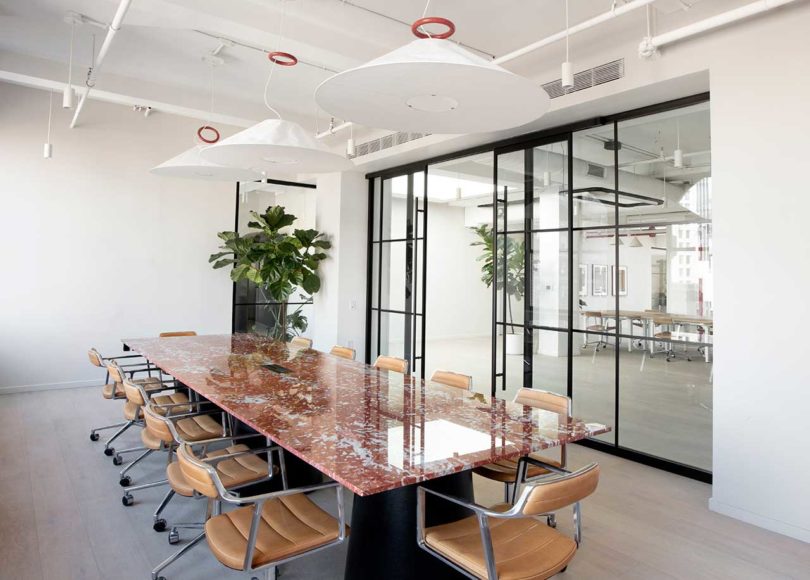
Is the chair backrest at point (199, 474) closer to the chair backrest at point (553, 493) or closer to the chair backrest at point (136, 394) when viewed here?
the chair backrest at point (553, 493)

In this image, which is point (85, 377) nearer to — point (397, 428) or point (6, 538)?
point (6, 538)

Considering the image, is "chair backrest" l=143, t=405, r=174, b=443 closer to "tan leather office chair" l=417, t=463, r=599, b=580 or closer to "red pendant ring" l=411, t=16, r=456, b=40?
"tan leather office chair" l=417, t=463, r=599, b=580

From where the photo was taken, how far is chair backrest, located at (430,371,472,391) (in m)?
3.25

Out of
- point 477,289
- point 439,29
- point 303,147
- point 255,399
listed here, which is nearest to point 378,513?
point 255,399

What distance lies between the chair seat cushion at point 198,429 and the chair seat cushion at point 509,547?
180 centimetres

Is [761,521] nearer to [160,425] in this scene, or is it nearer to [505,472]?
[505,472]

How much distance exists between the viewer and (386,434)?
211 centimetres

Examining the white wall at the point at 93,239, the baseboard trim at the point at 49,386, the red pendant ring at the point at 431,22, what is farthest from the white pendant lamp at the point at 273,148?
the baseboard trim at the point at 49,386

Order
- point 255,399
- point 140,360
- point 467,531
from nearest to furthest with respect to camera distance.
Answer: point 467,531
point 255,399
point 140,360

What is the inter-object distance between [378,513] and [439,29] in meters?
3.32

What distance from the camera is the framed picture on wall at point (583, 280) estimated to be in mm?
4508

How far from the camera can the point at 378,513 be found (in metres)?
2.10

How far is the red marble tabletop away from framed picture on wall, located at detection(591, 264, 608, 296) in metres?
2.04

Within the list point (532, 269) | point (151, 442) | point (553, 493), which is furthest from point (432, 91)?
point (532, 269)
